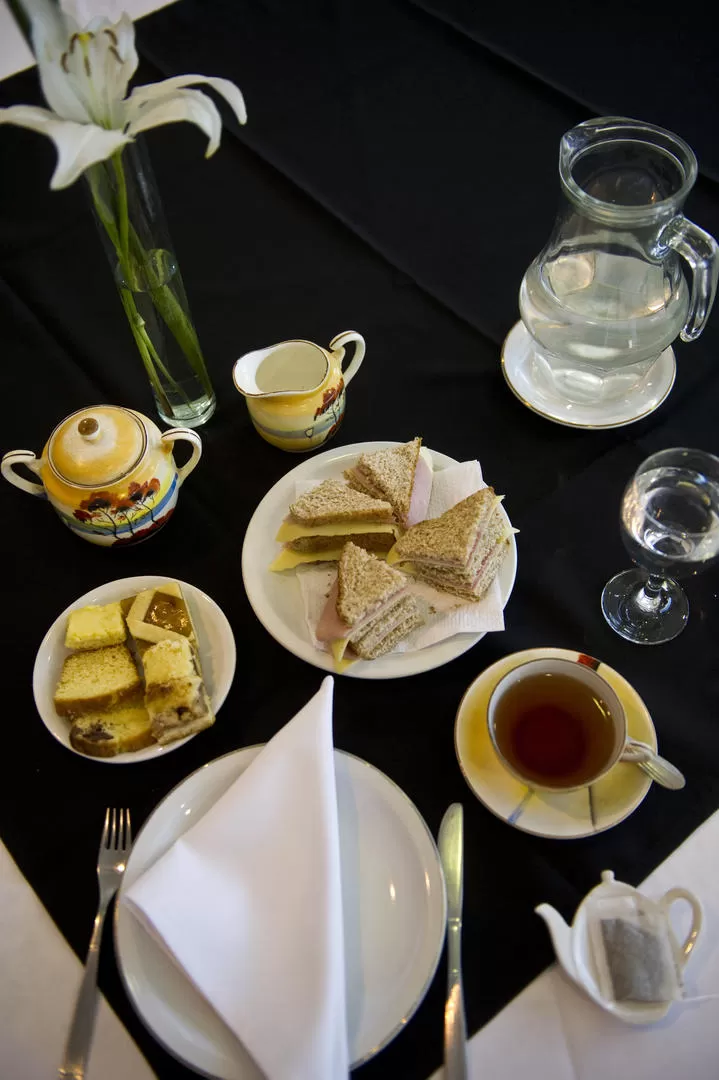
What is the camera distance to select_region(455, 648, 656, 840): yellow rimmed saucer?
3.32ft

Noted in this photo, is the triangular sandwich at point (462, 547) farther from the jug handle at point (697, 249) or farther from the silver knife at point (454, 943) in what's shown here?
the jug handle at point (697, 249)

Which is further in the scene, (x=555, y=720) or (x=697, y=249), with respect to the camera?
(x=697, y=249)

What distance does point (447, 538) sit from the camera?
3.86 feet

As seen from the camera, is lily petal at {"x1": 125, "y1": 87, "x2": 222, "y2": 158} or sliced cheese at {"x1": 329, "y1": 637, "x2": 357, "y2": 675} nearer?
lily petal at {"x1": 125, "y1": 87, "x2": 222, "y2": 158}

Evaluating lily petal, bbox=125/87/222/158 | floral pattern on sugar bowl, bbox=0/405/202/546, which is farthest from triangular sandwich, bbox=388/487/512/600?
lily petal, bbox=125/87/222/158

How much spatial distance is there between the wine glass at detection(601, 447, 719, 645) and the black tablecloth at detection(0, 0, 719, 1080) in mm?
36

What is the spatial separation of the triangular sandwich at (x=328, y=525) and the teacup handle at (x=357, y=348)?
0.81 ft

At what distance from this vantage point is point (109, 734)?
1086mm

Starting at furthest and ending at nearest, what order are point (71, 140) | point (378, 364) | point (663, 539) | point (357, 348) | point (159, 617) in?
point (378, 364), point (357, 348), point (159, 617), point (663, 539), point (71, 140)

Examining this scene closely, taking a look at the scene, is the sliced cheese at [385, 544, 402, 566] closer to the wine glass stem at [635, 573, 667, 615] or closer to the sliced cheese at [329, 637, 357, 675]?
the sliced cheese at [329, 637, 357, 675]

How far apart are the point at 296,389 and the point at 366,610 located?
1.42 feet

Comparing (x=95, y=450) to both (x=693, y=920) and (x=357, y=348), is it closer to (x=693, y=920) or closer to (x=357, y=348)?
(x=357, y=348)

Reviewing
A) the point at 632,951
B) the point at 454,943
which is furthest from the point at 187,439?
the point at 632,951

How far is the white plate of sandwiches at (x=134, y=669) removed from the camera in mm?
1084
